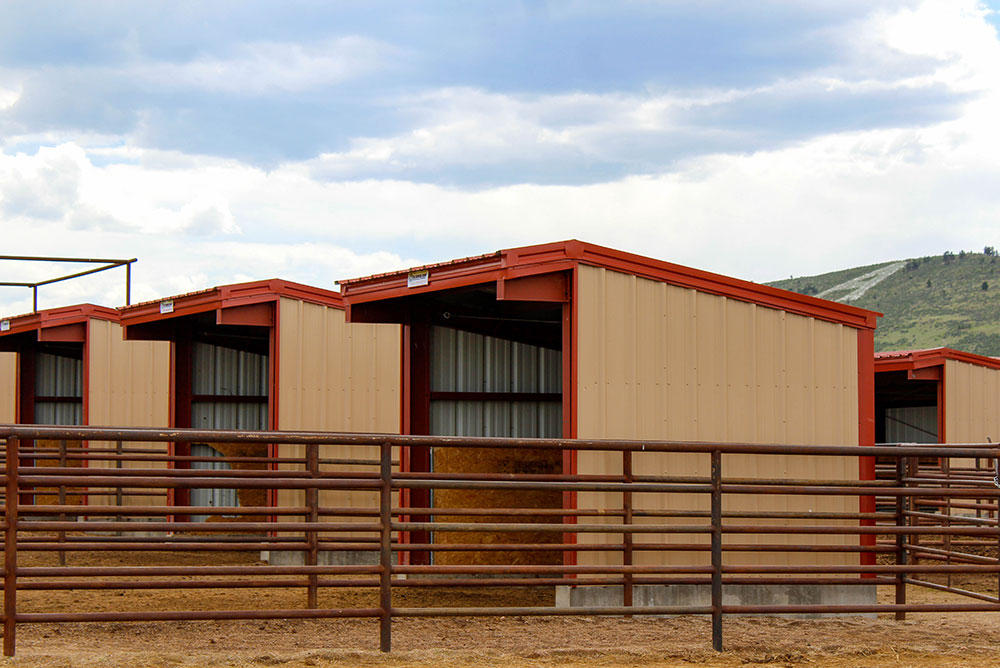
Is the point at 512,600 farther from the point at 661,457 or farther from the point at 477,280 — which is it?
the point at 477,280

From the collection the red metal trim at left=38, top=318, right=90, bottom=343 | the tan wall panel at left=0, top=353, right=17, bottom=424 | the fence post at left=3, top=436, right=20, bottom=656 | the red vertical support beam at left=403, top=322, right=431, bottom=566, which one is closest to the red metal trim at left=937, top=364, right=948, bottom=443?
the red vertical support beam at left=403, top=322, right=431, bottom=566

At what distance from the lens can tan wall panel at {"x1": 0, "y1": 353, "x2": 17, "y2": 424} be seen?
841 inches

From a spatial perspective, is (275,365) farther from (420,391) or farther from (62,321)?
(62,321)

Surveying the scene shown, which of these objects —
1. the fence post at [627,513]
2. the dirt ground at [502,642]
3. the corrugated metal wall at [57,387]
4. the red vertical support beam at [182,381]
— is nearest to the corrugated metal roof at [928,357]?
the dirt ground at [502,642]

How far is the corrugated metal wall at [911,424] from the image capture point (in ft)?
79.7

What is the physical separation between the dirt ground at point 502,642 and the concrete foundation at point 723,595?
32cm

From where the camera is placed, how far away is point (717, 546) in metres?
7.65

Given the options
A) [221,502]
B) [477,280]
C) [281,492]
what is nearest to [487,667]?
[477,280]

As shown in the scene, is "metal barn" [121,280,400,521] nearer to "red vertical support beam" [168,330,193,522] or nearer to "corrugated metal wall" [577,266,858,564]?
"red vertical support beam" [168,330,193,522]

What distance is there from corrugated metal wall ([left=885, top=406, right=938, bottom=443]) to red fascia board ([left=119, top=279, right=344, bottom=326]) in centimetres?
1552

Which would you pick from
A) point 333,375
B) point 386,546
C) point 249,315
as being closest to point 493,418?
point 333,375

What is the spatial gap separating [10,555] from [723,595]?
598 cm

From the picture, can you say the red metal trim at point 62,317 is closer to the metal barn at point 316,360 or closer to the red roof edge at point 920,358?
the metal barn at point 316,360

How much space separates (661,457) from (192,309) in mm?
7249
